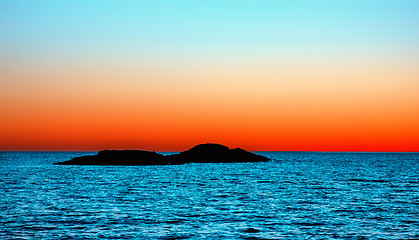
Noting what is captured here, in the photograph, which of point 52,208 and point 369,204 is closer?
point 52,208

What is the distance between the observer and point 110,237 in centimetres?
2620

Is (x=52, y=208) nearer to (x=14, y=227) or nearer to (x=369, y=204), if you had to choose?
(x=14, y=227)

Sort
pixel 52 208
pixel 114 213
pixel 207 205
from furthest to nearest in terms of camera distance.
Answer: pixel 207 205
pixel 52 208
pixel 114 213

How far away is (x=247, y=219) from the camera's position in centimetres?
3300

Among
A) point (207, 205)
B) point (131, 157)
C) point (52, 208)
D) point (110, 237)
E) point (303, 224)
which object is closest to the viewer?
point (110, 237)

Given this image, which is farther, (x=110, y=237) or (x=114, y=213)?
(x=114, y=213)

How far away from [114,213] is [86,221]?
3.97m

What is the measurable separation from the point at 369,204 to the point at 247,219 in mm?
15290

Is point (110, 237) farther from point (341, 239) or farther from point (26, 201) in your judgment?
point (26, 201)

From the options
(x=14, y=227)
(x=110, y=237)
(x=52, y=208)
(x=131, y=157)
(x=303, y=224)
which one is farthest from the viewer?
(x=131, y=157)

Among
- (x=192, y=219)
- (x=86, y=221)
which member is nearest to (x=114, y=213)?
(x=86, y=221)

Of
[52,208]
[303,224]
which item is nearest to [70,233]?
[52,208]

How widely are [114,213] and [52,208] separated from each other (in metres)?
6.23

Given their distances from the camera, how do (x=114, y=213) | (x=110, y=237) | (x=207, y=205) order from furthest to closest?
(x=207, y=205)
(x=114, y=213)
(x=110, y=237)
